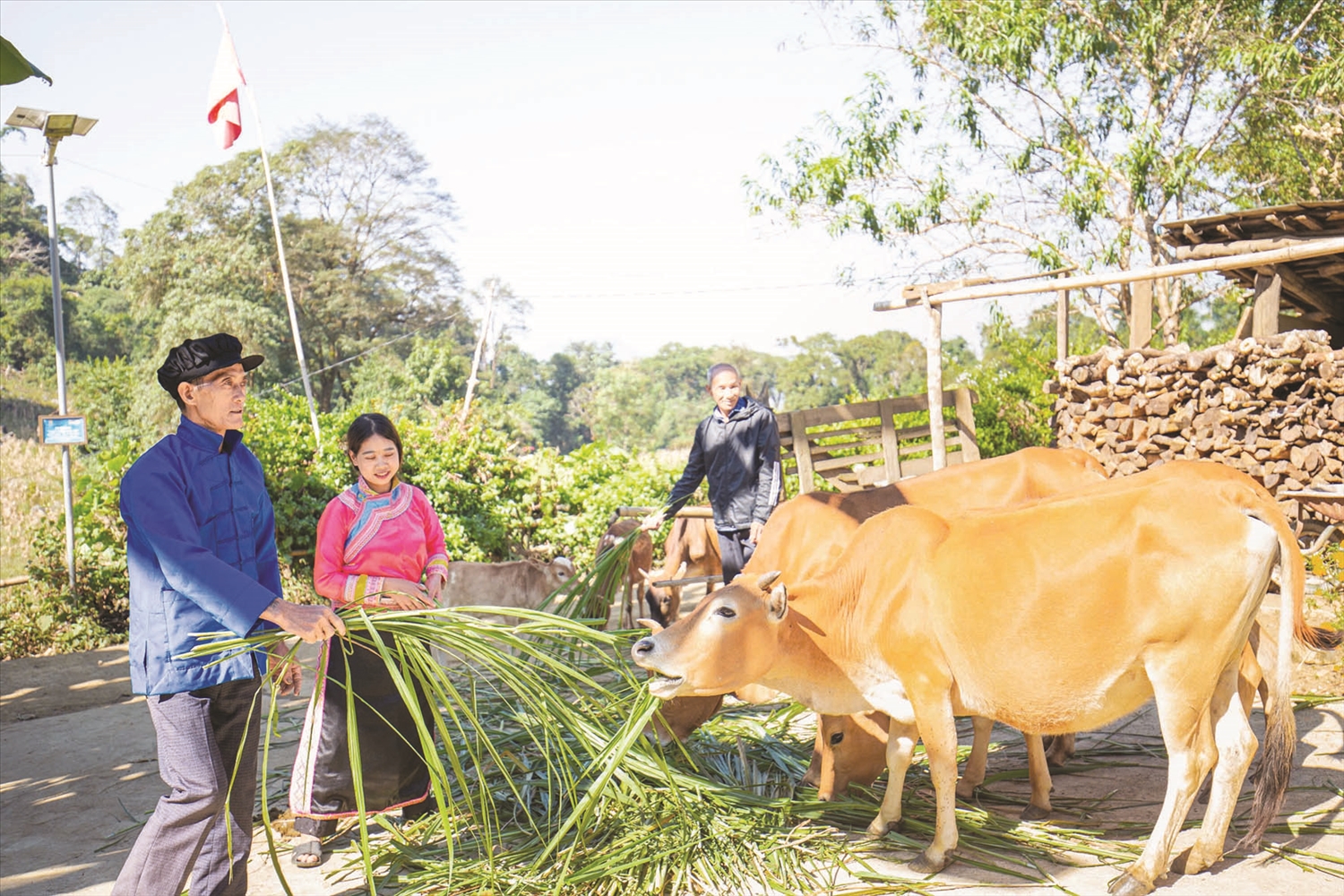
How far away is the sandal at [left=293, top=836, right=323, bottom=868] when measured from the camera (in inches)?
159

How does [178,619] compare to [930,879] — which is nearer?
[178,619]

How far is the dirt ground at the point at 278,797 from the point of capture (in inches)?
136

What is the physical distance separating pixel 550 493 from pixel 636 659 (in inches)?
304

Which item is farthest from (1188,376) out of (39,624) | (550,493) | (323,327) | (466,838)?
(323,327)

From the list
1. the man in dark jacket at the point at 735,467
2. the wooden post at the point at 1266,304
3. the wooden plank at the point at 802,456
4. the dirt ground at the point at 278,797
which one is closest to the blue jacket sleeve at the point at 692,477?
the man in dark jacket at the point at 735,467

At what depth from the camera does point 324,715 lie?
3.99m

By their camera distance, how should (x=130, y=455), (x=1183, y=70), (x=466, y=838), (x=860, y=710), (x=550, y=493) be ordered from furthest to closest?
(x=1183, y=70) < (x=550, y=493) < (x=130, y=455) < (x=466, y=838) < (x=860, y=710)

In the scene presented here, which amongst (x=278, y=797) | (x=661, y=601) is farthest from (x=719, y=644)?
(x=661, y=601)

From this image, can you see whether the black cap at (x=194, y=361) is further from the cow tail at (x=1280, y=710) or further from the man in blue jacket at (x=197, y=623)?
the cow tail at (x=1280, y=710)

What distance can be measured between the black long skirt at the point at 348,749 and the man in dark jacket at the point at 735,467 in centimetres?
193

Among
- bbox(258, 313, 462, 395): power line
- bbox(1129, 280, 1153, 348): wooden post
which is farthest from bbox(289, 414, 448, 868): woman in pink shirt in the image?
bbox(258, 313, 462, 395): power line

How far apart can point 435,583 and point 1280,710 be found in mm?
3128

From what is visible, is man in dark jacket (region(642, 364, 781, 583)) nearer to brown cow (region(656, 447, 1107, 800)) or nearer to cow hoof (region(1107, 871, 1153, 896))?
brown cow (region(656, 447, 1107, 800))

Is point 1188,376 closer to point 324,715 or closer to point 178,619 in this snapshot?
point 324,715
